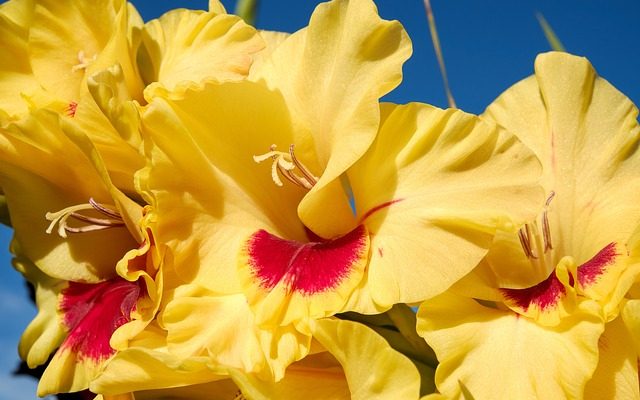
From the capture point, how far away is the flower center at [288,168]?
818 millimetres

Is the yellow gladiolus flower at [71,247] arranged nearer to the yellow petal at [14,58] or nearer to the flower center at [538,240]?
the yellow petal at [14,58]

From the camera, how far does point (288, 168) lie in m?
0.82

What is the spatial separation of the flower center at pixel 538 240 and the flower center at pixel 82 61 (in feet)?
1.78

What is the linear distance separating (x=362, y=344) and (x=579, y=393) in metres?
0.19

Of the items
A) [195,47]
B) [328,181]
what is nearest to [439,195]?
[328,181]

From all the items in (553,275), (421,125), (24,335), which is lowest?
(24,335)

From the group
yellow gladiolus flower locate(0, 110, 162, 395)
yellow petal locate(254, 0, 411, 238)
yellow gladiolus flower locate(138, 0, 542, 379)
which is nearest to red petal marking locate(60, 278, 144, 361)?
yellow gladiolus flower locate(0, 110, 162, 395)

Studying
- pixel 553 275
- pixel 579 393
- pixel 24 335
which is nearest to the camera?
pixel 579 393

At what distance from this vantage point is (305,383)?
2.63 ft

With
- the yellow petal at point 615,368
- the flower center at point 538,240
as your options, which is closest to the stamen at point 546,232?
the flower center at point 538,240

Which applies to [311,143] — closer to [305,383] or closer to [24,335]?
[305,383]

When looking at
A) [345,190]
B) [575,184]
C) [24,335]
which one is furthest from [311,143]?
[24,335]

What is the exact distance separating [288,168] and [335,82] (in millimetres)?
96

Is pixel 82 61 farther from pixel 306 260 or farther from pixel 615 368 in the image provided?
pixel 615 368
